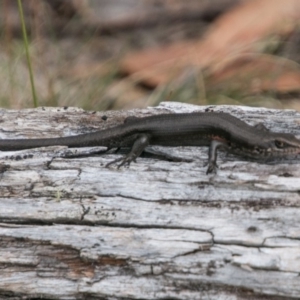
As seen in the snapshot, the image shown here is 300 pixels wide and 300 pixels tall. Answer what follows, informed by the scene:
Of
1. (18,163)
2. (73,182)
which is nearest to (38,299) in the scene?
(73,182)

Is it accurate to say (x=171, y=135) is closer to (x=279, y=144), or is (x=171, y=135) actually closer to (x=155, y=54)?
(x=279, y=144)

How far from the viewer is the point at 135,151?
175 inches

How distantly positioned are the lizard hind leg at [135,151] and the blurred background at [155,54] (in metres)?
1.75

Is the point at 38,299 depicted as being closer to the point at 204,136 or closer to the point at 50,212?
the point at 50,212

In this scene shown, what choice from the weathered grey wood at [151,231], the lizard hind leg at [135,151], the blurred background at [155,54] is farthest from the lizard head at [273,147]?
the blurred background at [155,54]

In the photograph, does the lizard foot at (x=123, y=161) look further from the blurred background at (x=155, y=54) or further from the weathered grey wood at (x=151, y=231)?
the blurred background at (x=155, y=54)

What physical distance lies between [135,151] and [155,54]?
13.9 feet

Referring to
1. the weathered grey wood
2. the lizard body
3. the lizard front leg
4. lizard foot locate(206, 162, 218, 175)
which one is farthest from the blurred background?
the weathered grey wood

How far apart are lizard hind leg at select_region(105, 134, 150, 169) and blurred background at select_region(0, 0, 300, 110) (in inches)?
68.9

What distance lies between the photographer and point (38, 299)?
3643 mm

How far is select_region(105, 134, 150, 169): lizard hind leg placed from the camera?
4.31 meters

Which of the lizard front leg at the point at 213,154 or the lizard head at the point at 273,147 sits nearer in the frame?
the lizard front leg at the point at 213,154

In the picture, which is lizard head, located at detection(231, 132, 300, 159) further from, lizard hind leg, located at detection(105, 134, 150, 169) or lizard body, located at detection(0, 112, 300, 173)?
lizard hind leg, located at detection(105, 134, 150, 169)

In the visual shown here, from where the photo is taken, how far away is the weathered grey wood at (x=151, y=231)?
138 inches
